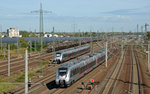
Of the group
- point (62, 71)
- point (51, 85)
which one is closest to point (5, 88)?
point (51, 85)

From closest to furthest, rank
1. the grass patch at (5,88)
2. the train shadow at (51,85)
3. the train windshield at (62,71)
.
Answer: the grass patch at (5,88) → the train windshield at (62,71) → the train shadow at (51,85)

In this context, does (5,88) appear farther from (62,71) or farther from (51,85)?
(62,71)

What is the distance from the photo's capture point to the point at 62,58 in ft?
168

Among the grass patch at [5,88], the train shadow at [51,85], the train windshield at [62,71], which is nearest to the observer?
the grass patch at [5,88]

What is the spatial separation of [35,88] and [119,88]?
1039cm

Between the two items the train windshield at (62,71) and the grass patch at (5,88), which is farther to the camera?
the train windshield at (62,71)

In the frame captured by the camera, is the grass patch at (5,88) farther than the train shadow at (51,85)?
No

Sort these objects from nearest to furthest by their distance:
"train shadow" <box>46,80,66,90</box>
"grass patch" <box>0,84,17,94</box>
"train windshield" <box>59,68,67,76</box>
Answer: "grass patch" <box>0,84,17,94</box> < "train windshield" <box>59,68,67,76</box> < "train shadow" <box>46,80,66,90</box>

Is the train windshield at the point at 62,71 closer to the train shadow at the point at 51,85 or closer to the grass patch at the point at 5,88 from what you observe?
the train shadow at the point at 51,85

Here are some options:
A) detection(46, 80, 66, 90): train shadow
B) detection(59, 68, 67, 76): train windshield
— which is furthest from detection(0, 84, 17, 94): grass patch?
detection(59, 68, 67, 76): train windshield

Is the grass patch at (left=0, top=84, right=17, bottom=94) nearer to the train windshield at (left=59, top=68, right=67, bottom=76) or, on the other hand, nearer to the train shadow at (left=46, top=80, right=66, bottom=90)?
the train shadow at (left=46, top=80, right=66, bottom=90)

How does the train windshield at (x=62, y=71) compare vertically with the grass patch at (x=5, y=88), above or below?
above

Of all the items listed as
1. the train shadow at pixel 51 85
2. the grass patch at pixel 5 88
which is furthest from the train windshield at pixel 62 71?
the grass patch at pixel 5 88

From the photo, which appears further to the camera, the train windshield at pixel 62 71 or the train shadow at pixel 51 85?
the train shadow at pixel 51 85
